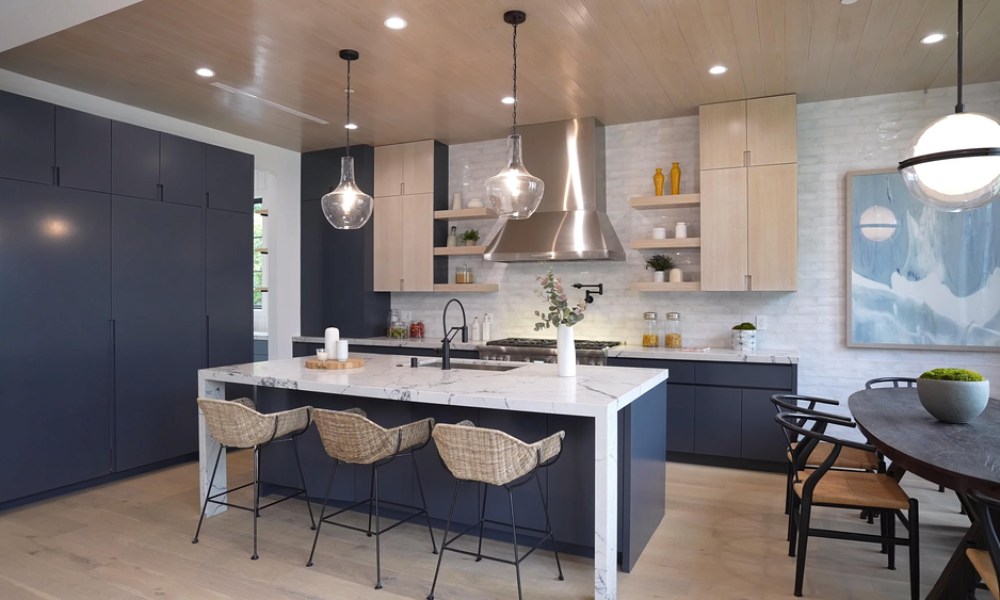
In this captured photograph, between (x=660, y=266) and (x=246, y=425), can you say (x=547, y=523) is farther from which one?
(x=660, y=266)

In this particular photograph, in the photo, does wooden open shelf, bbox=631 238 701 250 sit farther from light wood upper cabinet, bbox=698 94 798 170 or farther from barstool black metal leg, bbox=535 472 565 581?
barstool black metal leg, bbox=535 472 565 581

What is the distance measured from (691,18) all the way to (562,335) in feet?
6.26

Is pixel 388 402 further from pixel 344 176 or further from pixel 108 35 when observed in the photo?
pixel 108 35

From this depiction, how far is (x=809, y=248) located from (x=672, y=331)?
4.16 feet

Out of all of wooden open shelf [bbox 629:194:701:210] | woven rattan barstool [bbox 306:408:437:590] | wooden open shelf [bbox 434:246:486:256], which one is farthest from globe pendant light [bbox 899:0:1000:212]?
wooden open shelf [bbox 434:246:486:256]

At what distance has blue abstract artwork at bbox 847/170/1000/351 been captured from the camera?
4480mm

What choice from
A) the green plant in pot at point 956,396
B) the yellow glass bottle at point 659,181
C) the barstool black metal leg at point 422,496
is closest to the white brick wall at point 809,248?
the yellow glass bottle at point 659,181

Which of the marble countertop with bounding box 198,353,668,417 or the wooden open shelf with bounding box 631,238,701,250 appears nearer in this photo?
the marble countertop with bounding box 198,353,668,417

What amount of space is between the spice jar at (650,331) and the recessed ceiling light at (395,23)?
3.12 meters

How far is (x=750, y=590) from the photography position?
275cm

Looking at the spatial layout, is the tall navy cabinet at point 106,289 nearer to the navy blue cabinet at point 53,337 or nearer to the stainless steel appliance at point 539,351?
the navy blue cabinet at point 53,337

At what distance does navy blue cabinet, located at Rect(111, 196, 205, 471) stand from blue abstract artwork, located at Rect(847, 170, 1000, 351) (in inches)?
204

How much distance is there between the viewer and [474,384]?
122 inches

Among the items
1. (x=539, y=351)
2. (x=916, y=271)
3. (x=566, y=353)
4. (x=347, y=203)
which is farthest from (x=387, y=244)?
(x=916, y=271)
